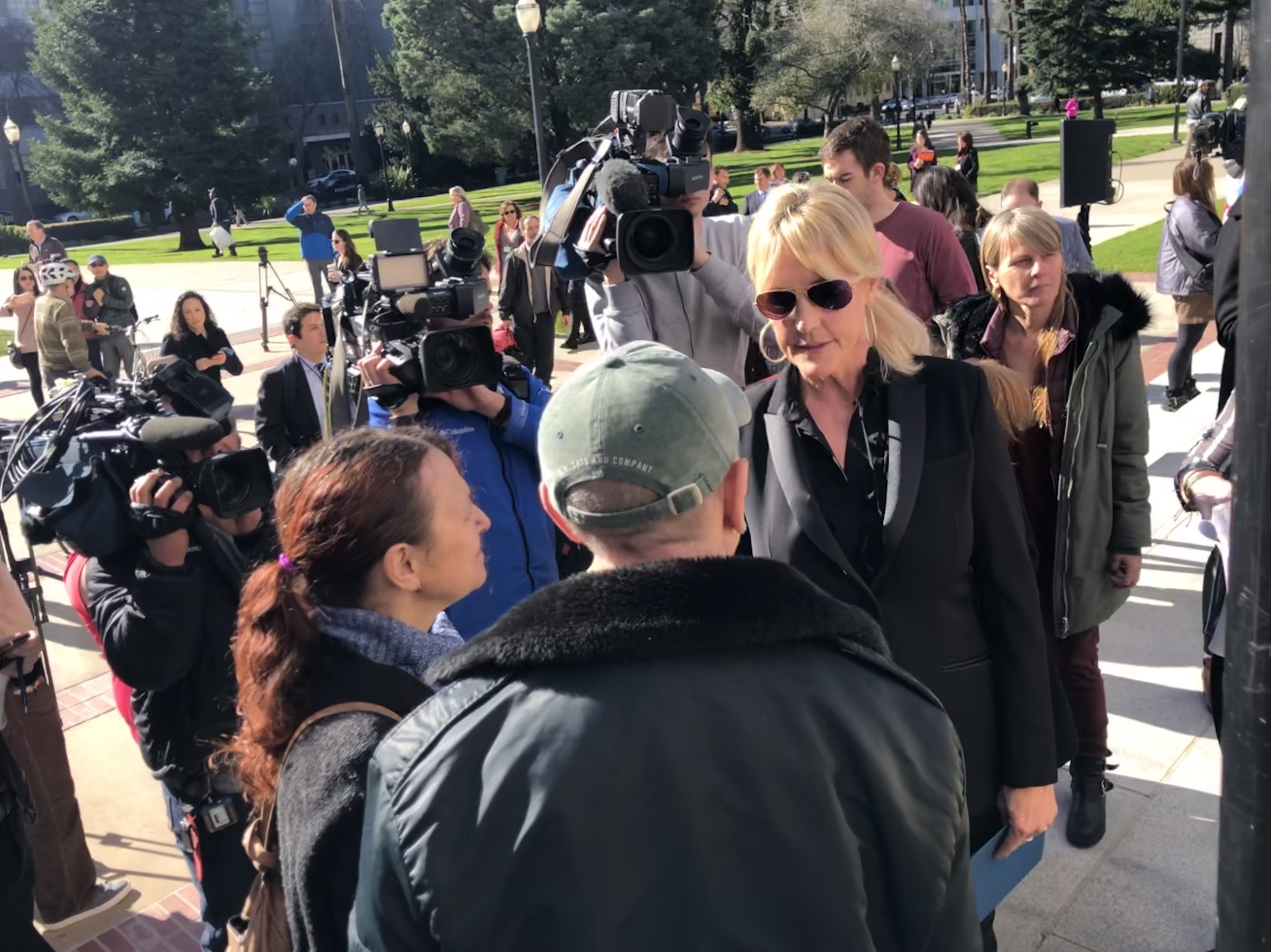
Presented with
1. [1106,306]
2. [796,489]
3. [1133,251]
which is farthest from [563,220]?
[1133,251]

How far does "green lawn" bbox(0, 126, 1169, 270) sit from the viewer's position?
2902 cm

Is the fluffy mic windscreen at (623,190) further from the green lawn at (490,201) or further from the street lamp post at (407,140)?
the street lamp post at (407,140)

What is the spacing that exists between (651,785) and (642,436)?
0.44 meters

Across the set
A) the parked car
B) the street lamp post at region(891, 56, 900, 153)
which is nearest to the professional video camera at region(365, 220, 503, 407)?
the street lamp post at region(891, 56, 900, 153)

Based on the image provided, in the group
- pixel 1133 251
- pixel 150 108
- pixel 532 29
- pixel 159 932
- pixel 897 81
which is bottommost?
pixel 159 932

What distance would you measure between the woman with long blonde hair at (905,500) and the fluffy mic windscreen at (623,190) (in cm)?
77

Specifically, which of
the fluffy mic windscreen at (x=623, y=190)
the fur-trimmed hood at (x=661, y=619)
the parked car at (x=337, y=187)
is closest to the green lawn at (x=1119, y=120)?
the parked car at (x=337, y=187)

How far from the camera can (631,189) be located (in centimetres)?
313

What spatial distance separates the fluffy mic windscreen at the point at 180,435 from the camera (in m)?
2.66

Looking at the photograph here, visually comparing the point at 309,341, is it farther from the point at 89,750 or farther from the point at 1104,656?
the point at 1104,656

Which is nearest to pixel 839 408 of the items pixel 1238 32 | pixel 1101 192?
pixel 1101 192

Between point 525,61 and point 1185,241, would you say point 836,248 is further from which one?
point 525,61

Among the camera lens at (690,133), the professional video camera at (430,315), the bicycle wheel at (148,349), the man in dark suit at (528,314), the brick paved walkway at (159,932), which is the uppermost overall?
the camera lens at (690,133)

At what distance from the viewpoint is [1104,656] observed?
15.2 feet
